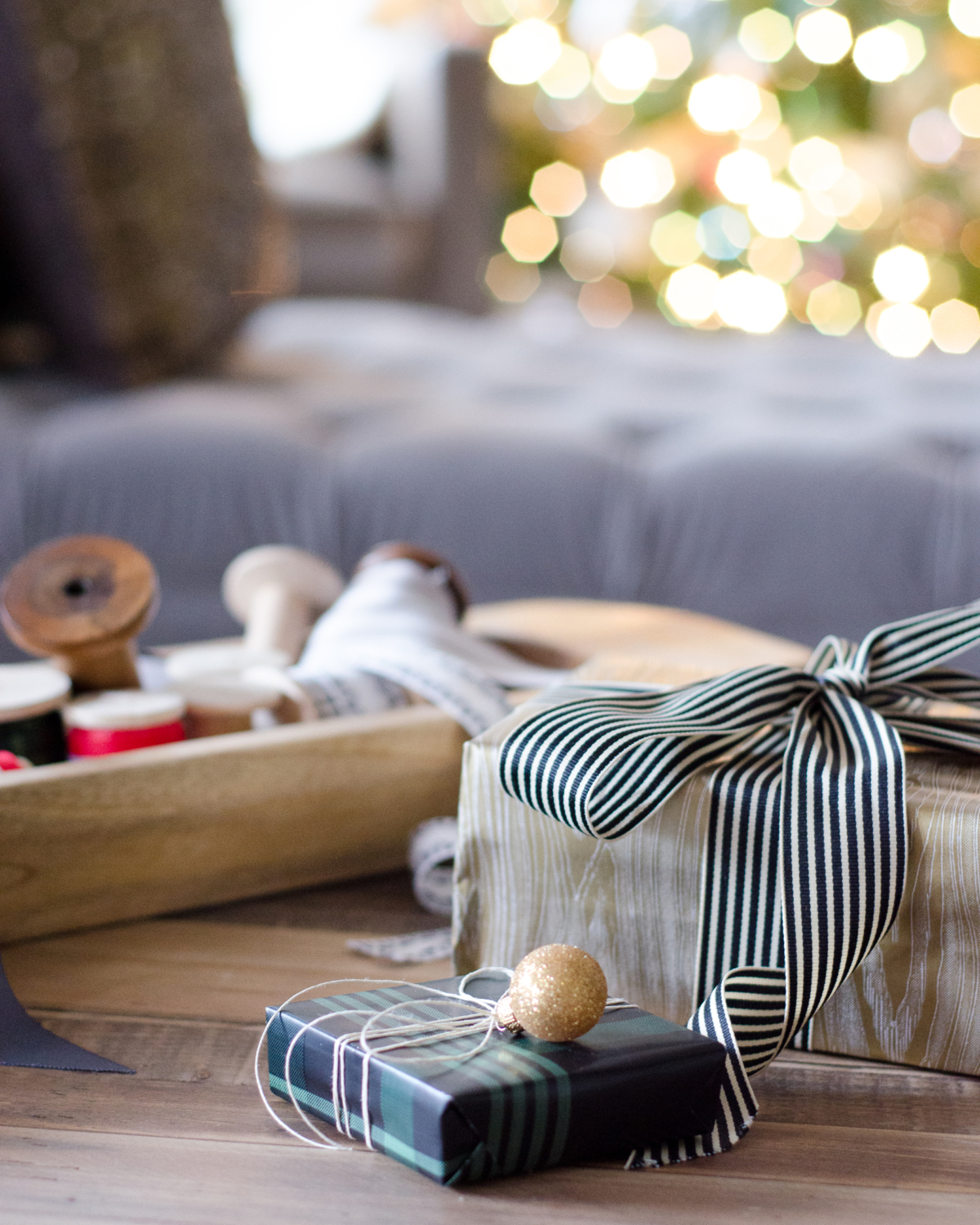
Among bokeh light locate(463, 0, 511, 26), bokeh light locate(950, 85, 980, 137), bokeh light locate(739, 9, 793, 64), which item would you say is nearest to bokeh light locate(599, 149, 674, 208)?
bokeh light locate(739, 9, 793, 64)

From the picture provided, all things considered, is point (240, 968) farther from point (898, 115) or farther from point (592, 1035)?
point (898, 115)

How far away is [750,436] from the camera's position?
92 centimetres

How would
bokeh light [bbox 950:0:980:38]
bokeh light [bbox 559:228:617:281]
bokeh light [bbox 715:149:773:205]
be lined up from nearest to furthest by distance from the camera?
bokeh light [bbox 950:0:980:38] < bokeh light [bbox 715:149:773:205] < bokeh light [bbox 559:228:617:281]

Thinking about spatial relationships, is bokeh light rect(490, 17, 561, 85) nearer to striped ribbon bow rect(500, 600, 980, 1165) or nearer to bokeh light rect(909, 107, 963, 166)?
bokeh light rect(909, 107, 963, 166)

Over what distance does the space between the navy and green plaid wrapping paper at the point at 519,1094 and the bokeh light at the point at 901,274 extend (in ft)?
9.72

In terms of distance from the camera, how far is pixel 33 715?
1.54ft

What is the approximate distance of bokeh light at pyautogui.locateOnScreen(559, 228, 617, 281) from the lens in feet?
10.3

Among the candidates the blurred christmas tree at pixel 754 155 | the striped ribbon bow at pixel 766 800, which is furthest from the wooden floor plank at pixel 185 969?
the blurred christmas tree at pixel 754 155

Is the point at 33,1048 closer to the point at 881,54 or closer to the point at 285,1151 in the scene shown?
the point at 285,1151

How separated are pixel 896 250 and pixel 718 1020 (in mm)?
2948

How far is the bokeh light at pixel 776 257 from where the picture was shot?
119 inches

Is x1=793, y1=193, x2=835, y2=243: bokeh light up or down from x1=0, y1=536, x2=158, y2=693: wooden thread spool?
up

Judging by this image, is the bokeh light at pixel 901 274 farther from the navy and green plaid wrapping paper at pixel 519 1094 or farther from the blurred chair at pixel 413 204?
the navy and green plaid wrapping paper at pixel 519 1094

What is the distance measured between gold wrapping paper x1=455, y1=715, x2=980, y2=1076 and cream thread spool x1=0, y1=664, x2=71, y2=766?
0.18 meters
